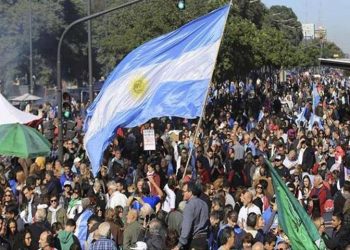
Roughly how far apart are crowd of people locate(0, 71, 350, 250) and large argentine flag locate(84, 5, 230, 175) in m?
0.63

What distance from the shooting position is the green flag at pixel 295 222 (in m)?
8.36

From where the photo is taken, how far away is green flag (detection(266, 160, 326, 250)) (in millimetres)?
8359

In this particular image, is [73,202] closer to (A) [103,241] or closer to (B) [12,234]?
(B) [12,234]

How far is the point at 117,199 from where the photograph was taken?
44.9 ft

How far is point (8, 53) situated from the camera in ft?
239

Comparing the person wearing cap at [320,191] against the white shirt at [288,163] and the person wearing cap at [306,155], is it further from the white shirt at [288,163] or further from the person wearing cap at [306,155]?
the person wearing cap at [306,155]

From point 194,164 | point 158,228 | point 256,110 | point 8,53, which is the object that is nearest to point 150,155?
point 194,164

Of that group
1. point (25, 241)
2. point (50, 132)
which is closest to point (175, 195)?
point (25, 241)

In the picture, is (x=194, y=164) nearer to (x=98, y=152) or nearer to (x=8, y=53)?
(x=98, y=152)

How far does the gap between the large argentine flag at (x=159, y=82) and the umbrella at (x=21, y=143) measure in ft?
6.43

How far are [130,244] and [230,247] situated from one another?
1649 mm

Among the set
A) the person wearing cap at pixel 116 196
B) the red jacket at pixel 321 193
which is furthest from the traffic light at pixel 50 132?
the red jacket at pixel 321 193

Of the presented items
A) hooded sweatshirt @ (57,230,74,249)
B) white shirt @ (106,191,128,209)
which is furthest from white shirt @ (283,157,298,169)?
hooded sweatshirt @ (57,230,74,249)

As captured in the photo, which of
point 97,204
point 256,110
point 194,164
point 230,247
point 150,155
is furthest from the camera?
point 256,110
